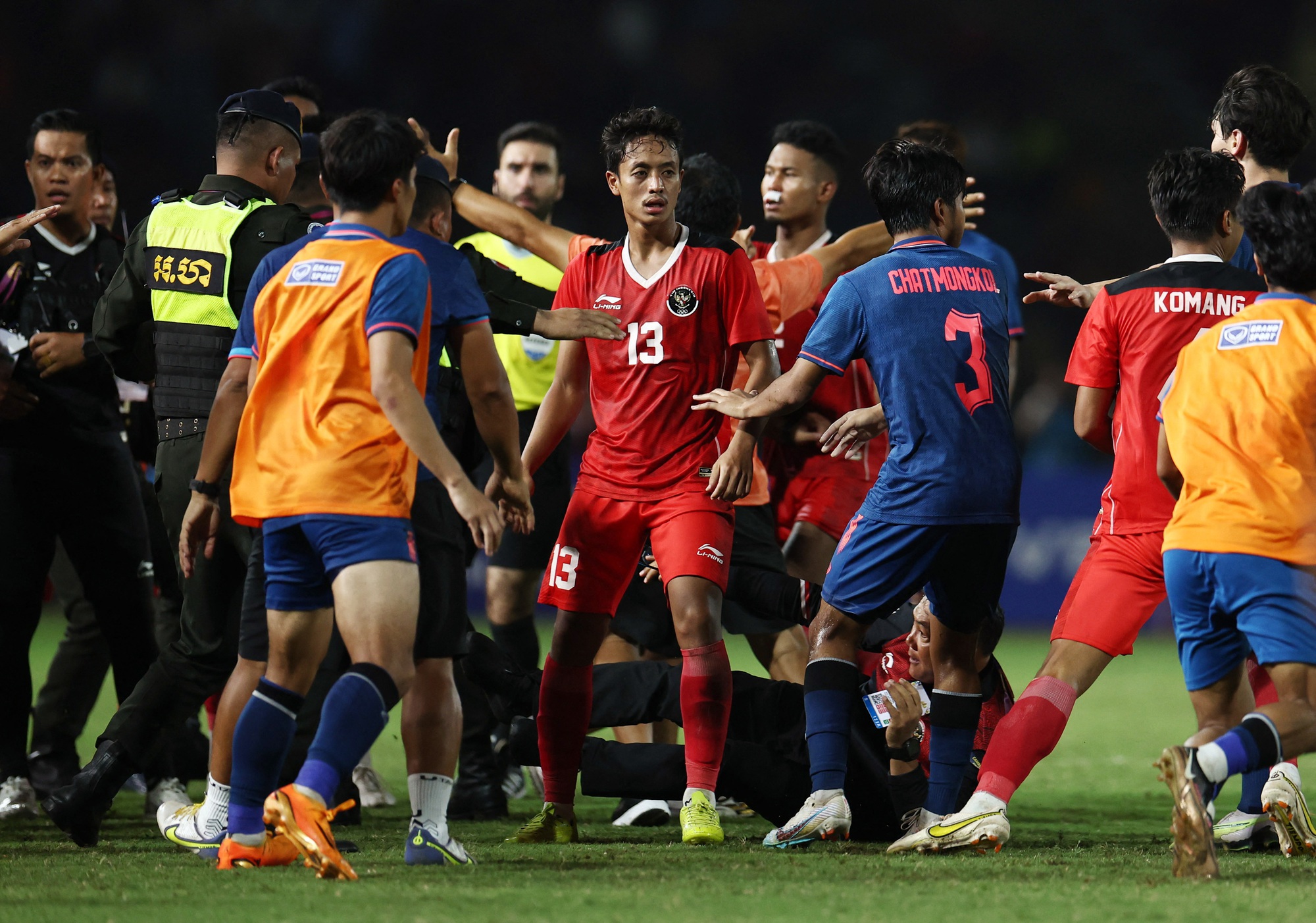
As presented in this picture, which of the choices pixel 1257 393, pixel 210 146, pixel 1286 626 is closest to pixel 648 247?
pixel 1257 393

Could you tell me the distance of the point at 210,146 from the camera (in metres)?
16.1

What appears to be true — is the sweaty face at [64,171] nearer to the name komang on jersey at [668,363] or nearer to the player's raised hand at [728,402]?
the name komang on jersey at [668,363]

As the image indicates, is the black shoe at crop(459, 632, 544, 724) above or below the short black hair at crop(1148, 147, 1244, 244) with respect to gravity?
below

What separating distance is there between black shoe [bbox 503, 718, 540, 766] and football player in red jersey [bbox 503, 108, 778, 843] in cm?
21

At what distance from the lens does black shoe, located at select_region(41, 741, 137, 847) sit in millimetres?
4605

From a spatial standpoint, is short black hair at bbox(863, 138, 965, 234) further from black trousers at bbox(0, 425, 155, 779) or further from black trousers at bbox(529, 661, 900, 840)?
black trousers at bbox(0, 425, 155, 779)

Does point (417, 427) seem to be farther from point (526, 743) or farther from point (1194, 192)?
point (1194, 192)

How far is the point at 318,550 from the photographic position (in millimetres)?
3926

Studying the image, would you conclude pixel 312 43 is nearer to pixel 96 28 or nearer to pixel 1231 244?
pixel 96 28

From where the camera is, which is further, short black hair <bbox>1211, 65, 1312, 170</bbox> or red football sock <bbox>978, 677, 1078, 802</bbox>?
short black hair <bbox>1211, 65, 1312, 170</bbox>

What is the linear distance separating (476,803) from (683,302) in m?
2.17

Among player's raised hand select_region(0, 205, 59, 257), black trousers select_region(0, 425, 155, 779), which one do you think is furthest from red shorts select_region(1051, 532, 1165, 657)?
player's raised hand select_region(0, 205, 59, 257)

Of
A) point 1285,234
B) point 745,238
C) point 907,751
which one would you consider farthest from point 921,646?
point 745,238

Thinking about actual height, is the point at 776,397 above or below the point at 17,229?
below
